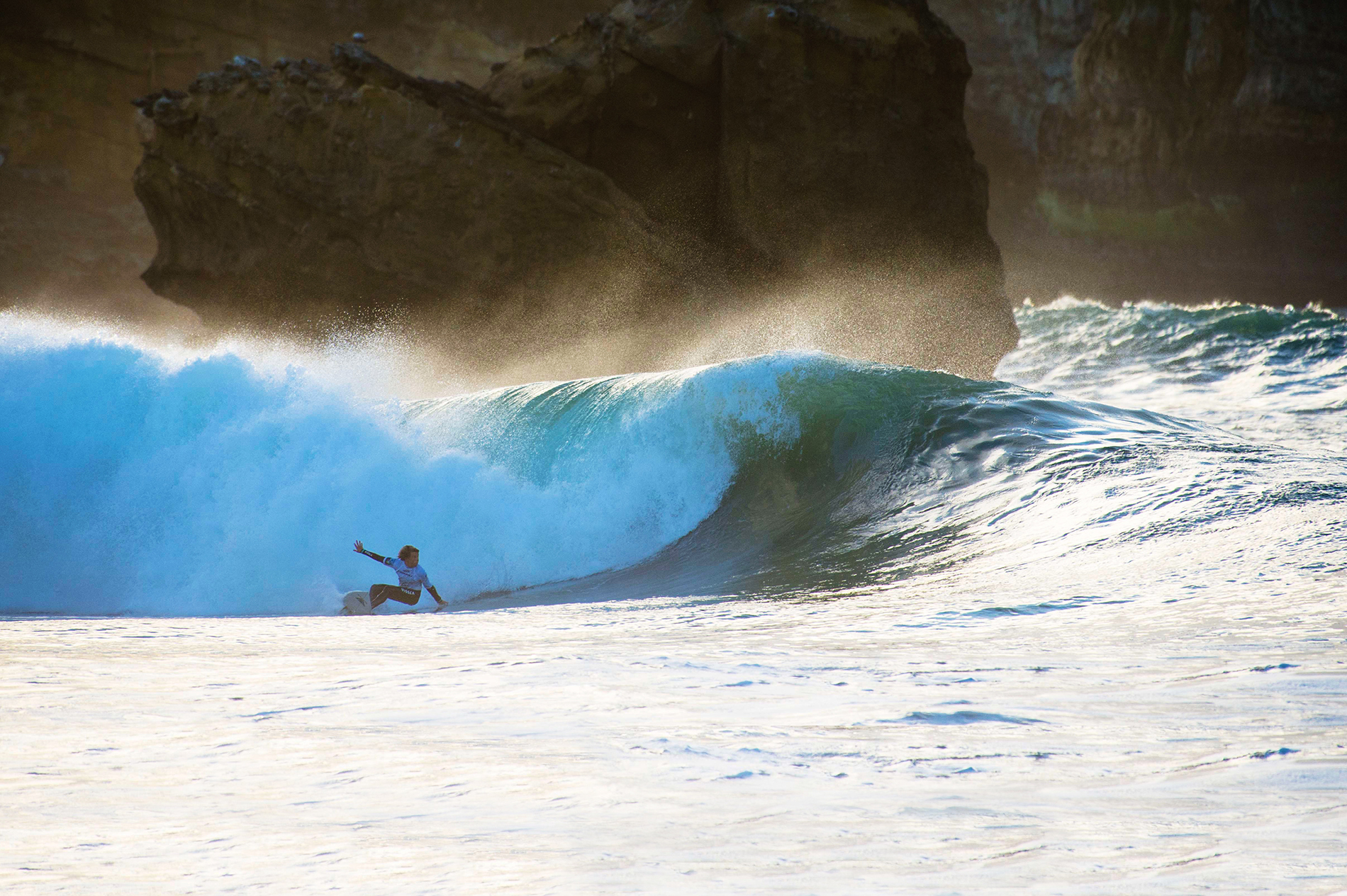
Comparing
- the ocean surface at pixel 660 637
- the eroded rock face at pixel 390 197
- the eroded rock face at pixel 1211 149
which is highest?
the eroded rock face at pixel 1211 149

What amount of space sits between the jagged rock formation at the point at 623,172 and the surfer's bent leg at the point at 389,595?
697 centimetres

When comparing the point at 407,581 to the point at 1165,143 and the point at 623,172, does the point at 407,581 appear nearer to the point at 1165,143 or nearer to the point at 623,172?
the point at 623,172

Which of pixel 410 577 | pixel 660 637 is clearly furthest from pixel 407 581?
pixel 660 637

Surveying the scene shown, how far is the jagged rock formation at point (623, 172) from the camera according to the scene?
516 inches

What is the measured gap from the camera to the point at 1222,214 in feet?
123

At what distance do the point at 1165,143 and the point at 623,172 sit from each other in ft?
97.2

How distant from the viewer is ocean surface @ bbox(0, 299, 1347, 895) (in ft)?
6.37

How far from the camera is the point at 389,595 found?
6660 millimetres

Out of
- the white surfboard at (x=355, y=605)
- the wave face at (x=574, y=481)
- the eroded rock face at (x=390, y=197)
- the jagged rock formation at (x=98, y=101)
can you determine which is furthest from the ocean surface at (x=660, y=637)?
the jagged rock formation at (x=98, y=101)

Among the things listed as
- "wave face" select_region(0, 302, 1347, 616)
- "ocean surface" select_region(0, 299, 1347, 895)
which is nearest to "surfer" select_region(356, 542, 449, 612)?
"ocean surface" select_region(0, 299, 1347, 895)

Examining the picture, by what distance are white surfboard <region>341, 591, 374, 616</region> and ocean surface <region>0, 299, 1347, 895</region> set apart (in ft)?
1.70

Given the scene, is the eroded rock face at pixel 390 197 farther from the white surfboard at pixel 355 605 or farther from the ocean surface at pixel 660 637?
the white surfboard at pixel 355 605

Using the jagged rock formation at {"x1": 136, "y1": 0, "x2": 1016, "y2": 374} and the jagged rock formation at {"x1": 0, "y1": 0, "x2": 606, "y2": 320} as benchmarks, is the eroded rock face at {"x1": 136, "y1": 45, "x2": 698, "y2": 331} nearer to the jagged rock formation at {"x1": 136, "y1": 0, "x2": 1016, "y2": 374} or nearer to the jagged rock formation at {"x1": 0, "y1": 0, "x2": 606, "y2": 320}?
the jagged rock formation at {"x1": 136, "y1": 0, "x2": 1016, "y2": 374}

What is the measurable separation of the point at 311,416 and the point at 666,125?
6923 mm
